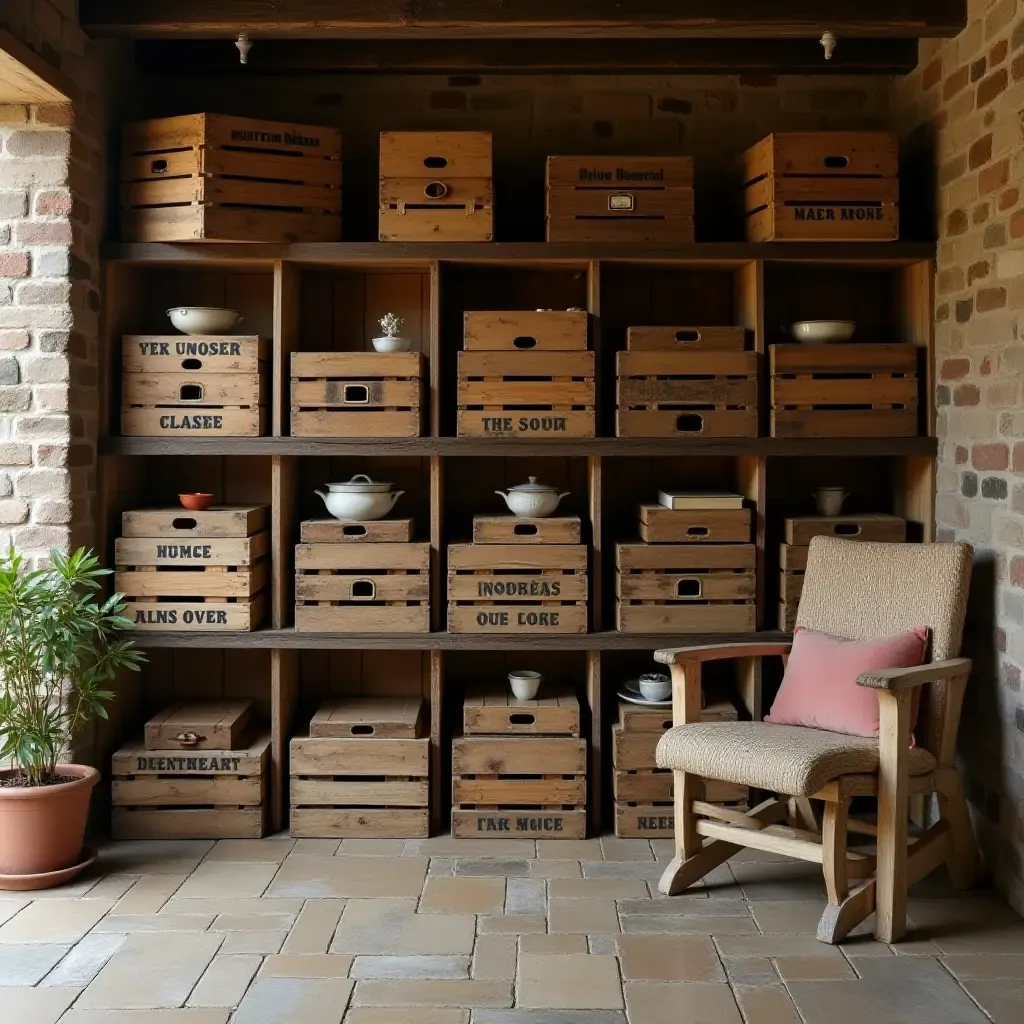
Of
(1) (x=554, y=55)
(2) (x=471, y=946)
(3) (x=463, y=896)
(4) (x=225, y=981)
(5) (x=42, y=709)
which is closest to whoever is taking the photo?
(4) (x=225, y=981)

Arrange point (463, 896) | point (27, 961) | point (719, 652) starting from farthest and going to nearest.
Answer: point (719, 652) < point (463, 896) < point (27, 961)

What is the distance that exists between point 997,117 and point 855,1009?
2.51 m

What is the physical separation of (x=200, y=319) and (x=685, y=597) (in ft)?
6.19

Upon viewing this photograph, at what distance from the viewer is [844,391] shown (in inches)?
154

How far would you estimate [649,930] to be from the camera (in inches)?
124

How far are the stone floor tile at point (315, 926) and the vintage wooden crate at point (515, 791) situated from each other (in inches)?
26.0

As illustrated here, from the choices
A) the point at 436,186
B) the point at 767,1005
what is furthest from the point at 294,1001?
the point at 436,186

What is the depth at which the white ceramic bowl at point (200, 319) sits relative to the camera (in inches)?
156

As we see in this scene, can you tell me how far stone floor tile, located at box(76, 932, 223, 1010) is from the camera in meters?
2.73

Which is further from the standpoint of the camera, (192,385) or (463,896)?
(192,385)

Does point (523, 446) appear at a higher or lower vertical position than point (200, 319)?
lower

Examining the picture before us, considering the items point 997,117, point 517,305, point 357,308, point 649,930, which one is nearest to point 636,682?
point 649,930

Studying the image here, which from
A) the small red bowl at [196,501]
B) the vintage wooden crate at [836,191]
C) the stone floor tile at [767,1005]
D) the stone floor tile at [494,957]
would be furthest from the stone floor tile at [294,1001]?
the vintage wooden crate at [836,191]

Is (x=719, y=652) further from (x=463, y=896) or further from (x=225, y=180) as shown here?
(x=225, y=180)
